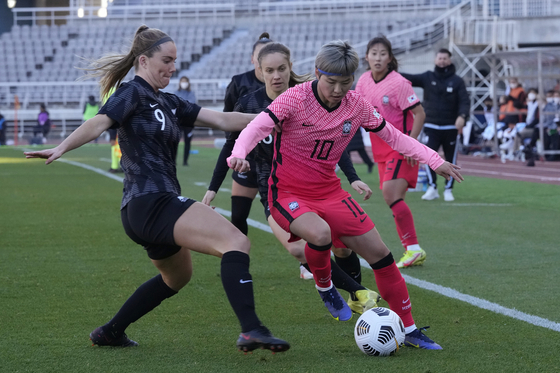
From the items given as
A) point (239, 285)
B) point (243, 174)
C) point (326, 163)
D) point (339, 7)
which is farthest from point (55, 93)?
point (239, 285)

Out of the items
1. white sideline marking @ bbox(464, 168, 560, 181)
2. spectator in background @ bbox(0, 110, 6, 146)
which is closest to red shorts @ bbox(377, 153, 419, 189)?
white sideline marking @ bbox(464, 168, 560, 181)

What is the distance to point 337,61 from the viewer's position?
4.07 m

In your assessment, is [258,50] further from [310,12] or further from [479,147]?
[310,12]

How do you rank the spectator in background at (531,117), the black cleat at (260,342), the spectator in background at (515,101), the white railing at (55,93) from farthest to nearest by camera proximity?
the white railing at (55,93) → the spectator in background at (515,101) → the spectator in background at (531,117) → the black cleat at (260,342)

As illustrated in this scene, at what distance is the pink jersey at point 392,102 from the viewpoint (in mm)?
6641

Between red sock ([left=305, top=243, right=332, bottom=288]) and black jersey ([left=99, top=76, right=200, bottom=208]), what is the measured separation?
0.94 metres

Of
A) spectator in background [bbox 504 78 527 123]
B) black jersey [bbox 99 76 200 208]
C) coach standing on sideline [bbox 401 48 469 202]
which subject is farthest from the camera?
spectator in background [bbox 504 78 527 123]

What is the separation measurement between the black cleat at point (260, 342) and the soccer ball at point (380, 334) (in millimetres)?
745

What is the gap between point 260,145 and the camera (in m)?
5.15

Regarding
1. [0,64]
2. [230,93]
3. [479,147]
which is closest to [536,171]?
[479,147]

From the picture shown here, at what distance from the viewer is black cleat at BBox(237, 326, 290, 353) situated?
334 centimetres

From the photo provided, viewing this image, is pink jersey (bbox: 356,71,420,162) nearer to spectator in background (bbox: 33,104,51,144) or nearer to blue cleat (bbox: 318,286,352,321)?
blue cleat (bbox: 318,286,352,321)

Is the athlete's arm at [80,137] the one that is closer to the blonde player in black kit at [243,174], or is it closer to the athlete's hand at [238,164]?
the athlete's hand at [238,164]

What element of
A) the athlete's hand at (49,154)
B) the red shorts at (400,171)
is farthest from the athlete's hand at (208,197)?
the red shorts at (400,171)
